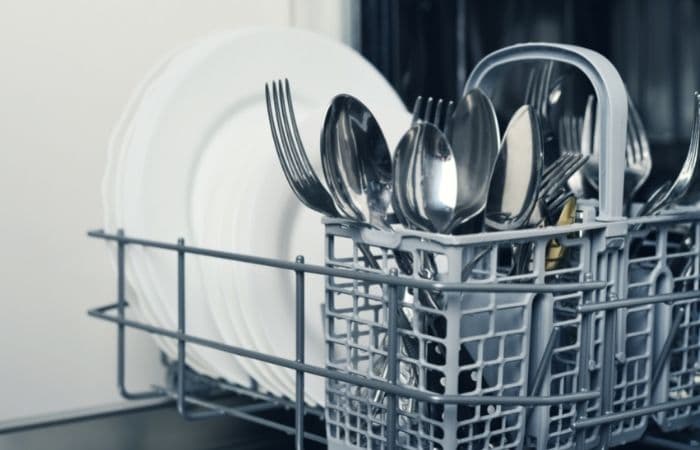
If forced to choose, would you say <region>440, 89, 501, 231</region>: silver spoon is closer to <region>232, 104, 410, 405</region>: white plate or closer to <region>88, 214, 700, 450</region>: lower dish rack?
<region>88, 214, 700, 450</region>: lower dish rack

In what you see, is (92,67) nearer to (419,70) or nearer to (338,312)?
(419,70)

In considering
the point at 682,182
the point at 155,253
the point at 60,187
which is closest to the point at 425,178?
the point at 682,182

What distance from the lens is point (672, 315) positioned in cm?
73

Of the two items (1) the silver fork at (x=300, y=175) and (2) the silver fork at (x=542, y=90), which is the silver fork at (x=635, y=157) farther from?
(1) the silver fork at (x=300, y=175)

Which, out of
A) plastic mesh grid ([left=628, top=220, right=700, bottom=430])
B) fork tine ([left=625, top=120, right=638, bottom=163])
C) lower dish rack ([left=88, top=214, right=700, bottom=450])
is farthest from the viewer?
fork tine ([left=625, top=120, right=638, bottom=163])

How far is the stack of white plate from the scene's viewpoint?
825 millimetres

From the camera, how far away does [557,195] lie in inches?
27.8

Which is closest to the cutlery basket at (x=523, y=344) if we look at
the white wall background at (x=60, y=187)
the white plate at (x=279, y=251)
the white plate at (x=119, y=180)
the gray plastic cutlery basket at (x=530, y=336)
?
the gray plastic cutlery basket at (x=530, y=336)

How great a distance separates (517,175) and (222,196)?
323 millimetres

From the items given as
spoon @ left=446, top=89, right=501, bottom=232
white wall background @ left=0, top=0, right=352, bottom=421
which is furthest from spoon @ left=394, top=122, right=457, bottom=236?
white wall background @ left=0, top=0, right=352, bottom=421

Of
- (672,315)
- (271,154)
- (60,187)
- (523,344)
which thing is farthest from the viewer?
(60,187)

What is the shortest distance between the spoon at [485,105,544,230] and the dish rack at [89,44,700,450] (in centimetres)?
2

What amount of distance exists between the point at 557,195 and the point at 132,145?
38cm

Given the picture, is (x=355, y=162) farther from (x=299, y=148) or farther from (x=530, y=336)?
(x=530, y=336)
